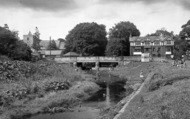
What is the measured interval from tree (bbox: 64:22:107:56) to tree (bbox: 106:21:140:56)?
6.78m

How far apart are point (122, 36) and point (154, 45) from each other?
49.9 feet

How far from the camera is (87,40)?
12488 cm

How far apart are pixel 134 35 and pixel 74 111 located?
333ft

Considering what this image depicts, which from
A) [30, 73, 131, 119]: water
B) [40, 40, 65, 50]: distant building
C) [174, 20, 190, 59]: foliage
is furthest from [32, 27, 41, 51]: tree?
[30, 73, 131, 119]: water

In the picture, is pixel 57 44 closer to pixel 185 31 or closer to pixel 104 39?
pixel 104 39

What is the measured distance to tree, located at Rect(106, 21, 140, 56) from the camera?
117688 mm

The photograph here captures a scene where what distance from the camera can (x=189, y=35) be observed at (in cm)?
11069

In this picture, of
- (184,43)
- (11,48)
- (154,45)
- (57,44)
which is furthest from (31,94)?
(57,44)

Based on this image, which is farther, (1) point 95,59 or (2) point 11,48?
(1) point 95,59

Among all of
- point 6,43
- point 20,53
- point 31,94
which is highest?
point 6,43

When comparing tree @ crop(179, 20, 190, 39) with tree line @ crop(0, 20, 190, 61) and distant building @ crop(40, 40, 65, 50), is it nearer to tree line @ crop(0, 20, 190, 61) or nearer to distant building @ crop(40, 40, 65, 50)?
tree line @ crop(0, 20, 190, 61)

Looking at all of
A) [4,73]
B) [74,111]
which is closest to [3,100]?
[74,111]

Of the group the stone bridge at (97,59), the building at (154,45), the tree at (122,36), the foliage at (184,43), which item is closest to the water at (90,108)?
the stone bridge at (97,59)

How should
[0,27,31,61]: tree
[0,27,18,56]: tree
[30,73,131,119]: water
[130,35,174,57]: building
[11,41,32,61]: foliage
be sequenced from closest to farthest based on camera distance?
[30,73,131,119]: water, [0,27,18,56]: tree, [0,27,31,61]: tree, [11,41,32,61]: foliage, [130,35,174,57]: building
